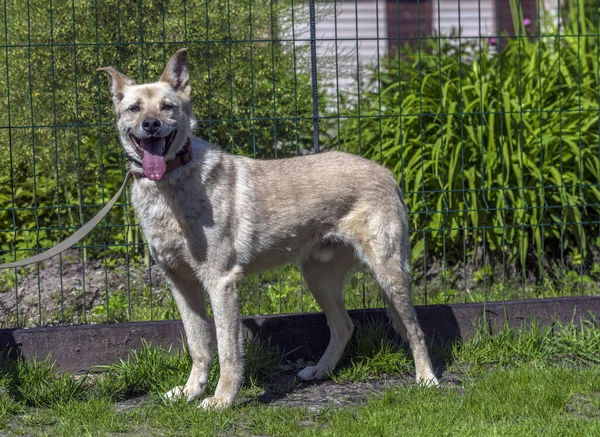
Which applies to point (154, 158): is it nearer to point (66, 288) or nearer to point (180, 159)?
point (180, 159)

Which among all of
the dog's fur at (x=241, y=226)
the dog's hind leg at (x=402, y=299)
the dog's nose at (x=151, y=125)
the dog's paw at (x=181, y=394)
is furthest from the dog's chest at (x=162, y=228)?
the dog's hind leg at (x=402, y=299)

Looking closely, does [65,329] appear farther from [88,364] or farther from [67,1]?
[67,1]

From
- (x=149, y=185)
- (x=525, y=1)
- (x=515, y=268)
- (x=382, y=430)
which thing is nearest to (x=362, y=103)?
(x=515, y=268)

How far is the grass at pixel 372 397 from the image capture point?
14.7 ft

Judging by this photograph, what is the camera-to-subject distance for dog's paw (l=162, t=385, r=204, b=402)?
4922mm

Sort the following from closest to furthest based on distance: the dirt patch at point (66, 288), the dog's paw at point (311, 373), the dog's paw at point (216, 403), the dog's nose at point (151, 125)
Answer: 1. the dog's nose at point (151, 125)
2. the dog's paw at point (216, 403)
3. the dog's paw at point (311, 373)
4. the dirt patch at point (66, 288)

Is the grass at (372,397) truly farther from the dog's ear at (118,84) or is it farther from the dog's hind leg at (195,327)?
the dog's ear at (118,84)

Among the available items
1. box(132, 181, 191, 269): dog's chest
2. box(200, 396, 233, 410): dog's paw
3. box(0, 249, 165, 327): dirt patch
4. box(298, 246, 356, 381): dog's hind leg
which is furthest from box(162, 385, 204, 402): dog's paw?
box(0, 249, 165, 327): dirt patch

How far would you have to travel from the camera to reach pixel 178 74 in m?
5.00

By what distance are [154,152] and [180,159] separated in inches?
9.4

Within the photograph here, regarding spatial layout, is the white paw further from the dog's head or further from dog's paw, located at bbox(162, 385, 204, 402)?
the dog's head

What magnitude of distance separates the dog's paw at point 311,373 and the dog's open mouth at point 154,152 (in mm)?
1646

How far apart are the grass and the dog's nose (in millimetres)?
1479

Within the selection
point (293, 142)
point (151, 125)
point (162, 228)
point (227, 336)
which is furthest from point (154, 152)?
point (293, 142)
